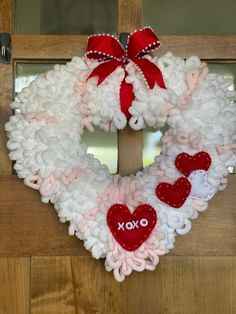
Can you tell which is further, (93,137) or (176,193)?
(93,137)

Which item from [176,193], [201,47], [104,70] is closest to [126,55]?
[104,70]

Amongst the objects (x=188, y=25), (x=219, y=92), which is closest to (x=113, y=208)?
(x=219, y=92)

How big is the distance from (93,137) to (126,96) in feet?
0.40

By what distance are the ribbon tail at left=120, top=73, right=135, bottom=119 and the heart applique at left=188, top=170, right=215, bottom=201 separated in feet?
0.57

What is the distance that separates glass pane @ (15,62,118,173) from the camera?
3.84 feet

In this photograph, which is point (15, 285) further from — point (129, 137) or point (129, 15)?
point (129, 15)

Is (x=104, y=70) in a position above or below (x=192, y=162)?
above

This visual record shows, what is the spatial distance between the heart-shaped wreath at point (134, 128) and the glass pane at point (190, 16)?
0.10m

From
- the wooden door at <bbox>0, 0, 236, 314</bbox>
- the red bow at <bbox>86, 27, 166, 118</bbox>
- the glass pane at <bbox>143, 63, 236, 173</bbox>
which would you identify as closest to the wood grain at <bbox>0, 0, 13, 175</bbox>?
the wooden door at <bbox>0, 0, 236, 314</bbox>

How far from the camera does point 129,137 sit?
1.16 m

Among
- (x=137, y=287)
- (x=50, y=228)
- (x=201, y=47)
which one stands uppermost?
(x=201, y=47)

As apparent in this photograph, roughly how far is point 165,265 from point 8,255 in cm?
30

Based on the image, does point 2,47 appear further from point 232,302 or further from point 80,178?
point 232,302

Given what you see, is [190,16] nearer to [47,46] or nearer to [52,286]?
[47,46]
